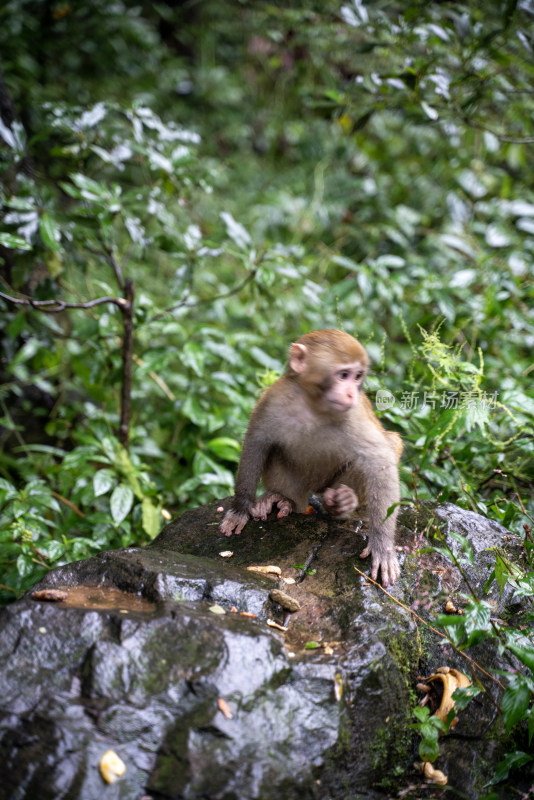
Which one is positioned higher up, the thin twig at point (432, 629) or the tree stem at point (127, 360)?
the thin twig at point (432, 629)

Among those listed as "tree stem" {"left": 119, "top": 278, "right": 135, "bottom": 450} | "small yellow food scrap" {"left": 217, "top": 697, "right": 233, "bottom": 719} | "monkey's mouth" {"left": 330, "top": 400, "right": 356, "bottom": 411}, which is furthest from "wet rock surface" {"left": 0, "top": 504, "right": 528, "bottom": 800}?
"tree stem" {"left": 119, "top": 278, "right": 135, "bottom": 450}

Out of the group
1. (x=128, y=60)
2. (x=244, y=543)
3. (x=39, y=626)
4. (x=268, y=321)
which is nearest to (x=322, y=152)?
(x=128, y=60)

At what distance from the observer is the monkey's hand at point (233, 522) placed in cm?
330

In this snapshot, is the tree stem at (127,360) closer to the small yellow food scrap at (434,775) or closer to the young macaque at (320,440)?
the young macaque at (320,440)

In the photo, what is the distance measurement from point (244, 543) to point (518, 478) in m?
1.90

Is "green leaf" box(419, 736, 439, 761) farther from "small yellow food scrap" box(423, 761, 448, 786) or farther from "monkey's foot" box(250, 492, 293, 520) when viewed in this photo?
"monkey's foot" box(250, 492, 293, 520)

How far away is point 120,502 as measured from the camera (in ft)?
12.6

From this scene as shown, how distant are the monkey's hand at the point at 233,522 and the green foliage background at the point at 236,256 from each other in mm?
842

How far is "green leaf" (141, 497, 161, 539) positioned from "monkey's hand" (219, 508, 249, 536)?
0.84 metres

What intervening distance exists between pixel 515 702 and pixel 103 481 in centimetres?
266

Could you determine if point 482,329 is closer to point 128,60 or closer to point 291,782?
point 291,782
